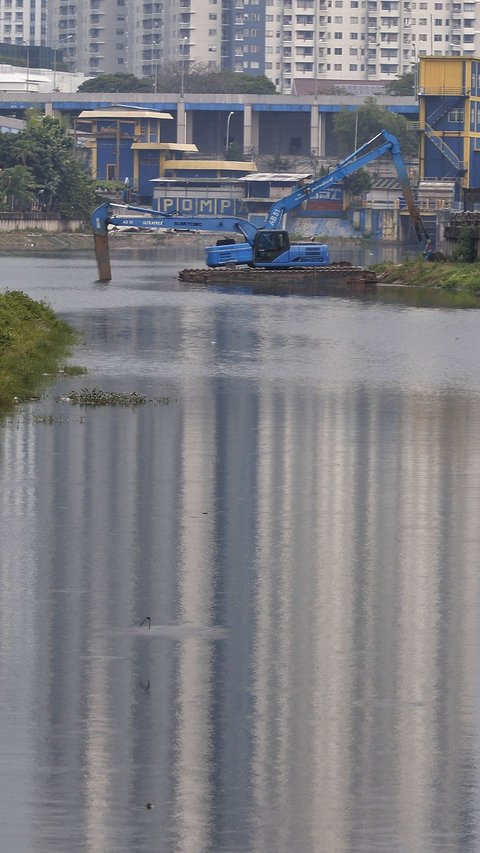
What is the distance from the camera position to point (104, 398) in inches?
1660

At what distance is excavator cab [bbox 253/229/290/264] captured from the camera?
104 m

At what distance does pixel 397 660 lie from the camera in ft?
63.9

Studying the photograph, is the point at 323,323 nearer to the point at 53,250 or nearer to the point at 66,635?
the point at 66,635

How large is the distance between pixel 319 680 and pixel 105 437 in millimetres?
17538

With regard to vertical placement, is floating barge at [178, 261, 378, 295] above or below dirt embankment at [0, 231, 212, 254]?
below

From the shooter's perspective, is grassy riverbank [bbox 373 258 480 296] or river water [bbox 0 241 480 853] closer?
river water [bbox 0 241 480 853]

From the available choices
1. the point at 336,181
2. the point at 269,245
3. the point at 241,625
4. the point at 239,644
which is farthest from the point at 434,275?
the point at 239,644

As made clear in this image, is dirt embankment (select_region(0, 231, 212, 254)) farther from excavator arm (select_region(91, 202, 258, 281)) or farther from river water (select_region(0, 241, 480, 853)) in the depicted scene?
river water (select_region(0, 241, 480, 853))

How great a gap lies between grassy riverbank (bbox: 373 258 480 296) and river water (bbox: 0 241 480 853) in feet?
180

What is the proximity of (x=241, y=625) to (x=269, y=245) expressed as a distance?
8396 centimetres

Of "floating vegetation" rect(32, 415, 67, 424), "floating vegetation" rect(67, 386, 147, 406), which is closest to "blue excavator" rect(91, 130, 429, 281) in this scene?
"floating vegetation" rect(67, 386, 147, 406)

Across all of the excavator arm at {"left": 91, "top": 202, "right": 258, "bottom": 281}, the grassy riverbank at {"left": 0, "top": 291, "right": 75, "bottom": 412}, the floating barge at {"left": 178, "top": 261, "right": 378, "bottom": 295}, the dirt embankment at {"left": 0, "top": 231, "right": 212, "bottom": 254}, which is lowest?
the grassy riverbank at {"left": 0, "top": 291, "right": 75, "bottom": 412}

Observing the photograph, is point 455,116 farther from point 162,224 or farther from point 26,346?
point 26,346

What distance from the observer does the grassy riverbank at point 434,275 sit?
322 feet
